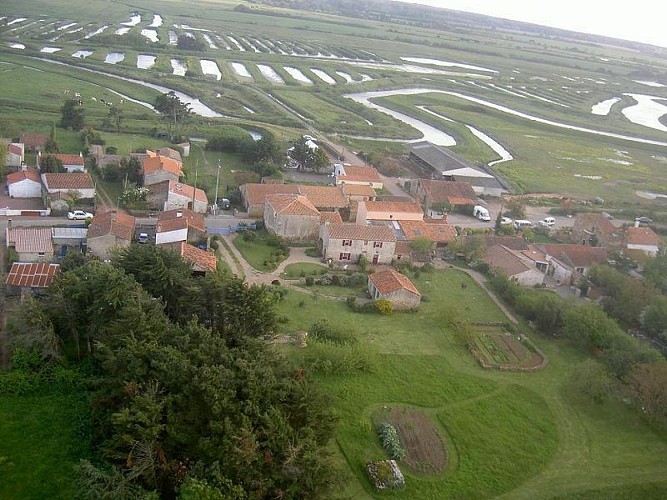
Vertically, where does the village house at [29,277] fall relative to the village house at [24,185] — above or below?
above

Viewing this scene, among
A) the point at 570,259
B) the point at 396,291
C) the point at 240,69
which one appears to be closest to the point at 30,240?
the point at 396,291

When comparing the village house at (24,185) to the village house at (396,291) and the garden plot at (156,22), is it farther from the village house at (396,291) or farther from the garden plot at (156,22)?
the garden plot at (156,22)

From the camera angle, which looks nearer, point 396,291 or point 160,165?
point 396,291

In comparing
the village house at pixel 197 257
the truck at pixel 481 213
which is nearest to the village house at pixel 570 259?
the truck at pixel 481 213

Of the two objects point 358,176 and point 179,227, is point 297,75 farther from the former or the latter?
point 179,227

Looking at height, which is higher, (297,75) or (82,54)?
(297,75)

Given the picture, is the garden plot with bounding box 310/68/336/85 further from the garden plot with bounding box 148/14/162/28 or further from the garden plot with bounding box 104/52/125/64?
the garden plot with bounding box 148/14/162/28
